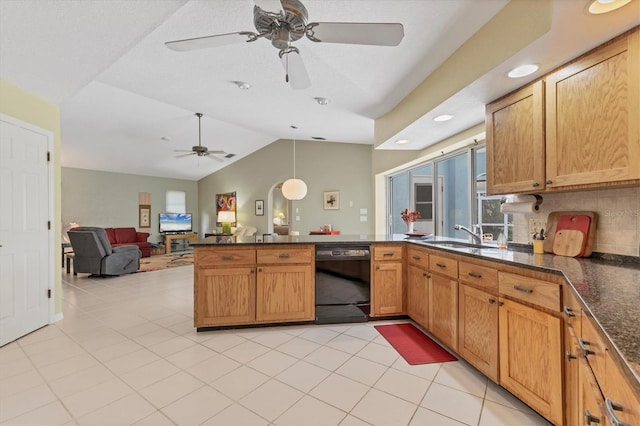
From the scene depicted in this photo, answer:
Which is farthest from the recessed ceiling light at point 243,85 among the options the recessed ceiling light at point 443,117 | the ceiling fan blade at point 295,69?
the recessed ceiling light at point 443,117

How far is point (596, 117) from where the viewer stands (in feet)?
5.14

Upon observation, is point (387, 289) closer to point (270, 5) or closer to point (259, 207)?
point (270, 5)

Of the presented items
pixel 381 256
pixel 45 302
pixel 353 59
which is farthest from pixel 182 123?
pixel 381 256

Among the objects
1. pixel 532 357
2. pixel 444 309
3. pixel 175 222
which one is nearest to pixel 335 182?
pixel 444 309

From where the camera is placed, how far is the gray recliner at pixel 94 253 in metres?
5.21

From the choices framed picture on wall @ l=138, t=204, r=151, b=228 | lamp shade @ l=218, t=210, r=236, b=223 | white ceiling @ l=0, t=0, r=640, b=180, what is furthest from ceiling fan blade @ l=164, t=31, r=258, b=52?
framed picture on wall @ l=138, t=204, r=151, b=228

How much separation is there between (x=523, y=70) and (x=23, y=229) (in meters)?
4.28

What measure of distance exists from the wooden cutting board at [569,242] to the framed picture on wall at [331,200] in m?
5.75

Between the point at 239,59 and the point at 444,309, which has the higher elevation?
the point at 239,59

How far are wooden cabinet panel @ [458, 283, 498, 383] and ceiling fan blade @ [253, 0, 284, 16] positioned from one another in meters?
2.11

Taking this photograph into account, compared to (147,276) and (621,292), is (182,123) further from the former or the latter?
(621,292)

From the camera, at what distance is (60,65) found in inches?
99.8

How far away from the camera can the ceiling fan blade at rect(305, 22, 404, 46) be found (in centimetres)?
167

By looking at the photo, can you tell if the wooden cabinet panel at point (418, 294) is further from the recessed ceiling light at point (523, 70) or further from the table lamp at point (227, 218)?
the table lamp at point (227, 218)
